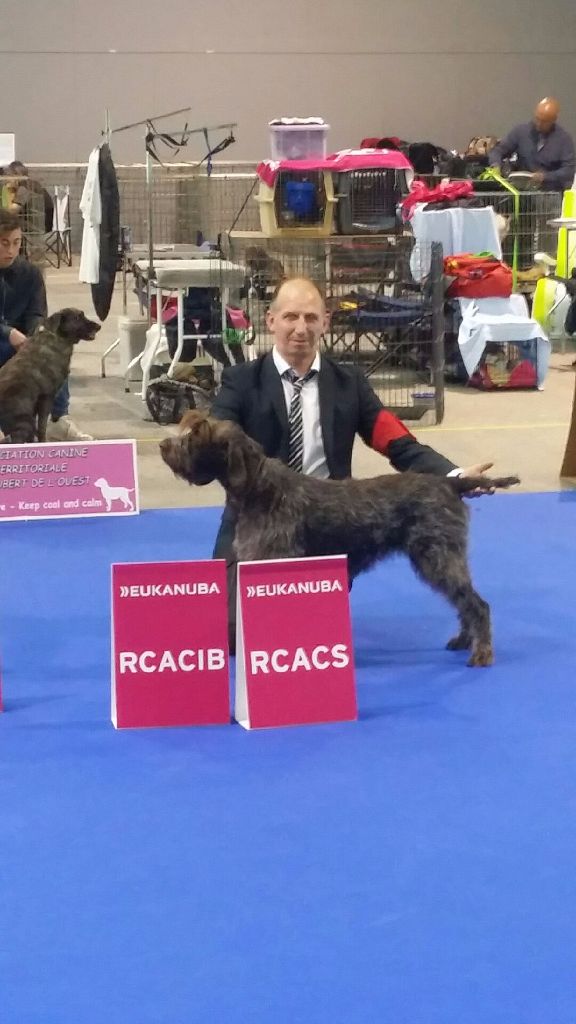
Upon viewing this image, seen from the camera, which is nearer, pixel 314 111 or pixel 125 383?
pixel 125 383

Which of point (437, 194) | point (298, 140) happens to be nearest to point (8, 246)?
point (298, 140)

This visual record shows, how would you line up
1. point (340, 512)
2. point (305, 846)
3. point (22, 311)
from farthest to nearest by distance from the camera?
1. point (22, 311)
2. point (340, 512)
3. point (305, 846)

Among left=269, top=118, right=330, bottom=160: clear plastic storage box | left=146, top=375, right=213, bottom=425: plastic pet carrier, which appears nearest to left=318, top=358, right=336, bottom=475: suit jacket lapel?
left=146, top=375, right=213, bottom=425: plastic pet carrier

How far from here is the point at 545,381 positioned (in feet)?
25.7

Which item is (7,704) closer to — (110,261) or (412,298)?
(110,261)

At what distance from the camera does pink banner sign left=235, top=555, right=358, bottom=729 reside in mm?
2791

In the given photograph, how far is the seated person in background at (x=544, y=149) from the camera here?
33.6ft

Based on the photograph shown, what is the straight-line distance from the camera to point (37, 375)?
536cm

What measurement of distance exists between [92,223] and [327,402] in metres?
3.95

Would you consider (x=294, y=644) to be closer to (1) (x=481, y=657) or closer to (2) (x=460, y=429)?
(1) (x=481, y=657)

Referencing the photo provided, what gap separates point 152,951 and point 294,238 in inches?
201

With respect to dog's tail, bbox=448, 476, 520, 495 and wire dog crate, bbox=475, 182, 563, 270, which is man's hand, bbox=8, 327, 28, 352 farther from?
wire dog crate, bbox=475, 182, 563, 270

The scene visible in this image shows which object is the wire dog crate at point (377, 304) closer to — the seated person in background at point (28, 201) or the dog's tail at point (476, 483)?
the seated person in background at point (28, 201)

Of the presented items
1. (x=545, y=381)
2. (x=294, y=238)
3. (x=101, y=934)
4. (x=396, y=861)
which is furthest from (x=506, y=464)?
(x=101, y=934)
